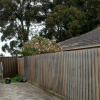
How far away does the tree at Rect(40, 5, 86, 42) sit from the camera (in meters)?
27.0

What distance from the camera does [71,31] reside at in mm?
27000

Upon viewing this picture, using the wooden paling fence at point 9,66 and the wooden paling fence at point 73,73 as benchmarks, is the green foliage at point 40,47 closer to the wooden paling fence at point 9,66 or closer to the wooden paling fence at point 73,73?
the wooden paling fence at point 73,73

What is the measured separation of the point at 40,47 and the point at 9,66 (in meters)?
5.18

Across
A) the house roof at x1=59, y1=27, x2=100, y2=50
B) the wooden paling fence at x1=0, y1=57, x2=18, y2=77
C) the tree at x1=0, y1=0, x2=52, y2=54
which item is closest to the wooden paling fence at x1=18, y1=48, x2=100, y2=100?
the house roof at x1=59, y1=27, x2=100, y2=50

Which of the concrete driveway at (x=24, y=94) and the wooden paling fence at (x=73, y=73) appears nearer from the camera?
the wooden paling fence at (x=73, y=73)

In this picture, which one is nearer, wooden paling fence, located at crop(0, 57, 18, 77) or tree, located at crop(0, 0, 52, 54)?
wooden paling fence, located at crop(0, 57, 18, 77)

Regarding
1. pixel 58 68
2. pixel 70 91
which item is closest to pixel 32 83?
pixel 58 68

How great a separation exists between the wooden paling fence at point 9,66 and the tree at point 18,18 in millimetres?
13381

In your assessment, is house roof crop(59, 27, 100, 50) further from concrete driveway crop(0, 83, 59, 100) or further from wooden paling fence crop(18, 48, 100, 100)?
concrete driveway crop(0, 83, 59, 100)

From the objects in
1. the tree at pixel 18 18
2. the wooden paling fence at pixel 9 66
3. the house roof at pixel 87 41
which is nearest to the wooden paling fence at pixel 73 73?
the house roof at pixel 87 41

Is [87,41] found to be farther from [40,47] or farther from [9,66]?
[9,66]

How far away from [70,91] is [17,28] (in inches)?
1037

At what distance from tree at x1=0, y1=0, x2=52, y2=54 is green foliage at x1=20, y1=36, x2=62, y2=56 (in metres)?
16.7

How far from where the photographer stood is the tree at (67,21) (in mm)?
27047
